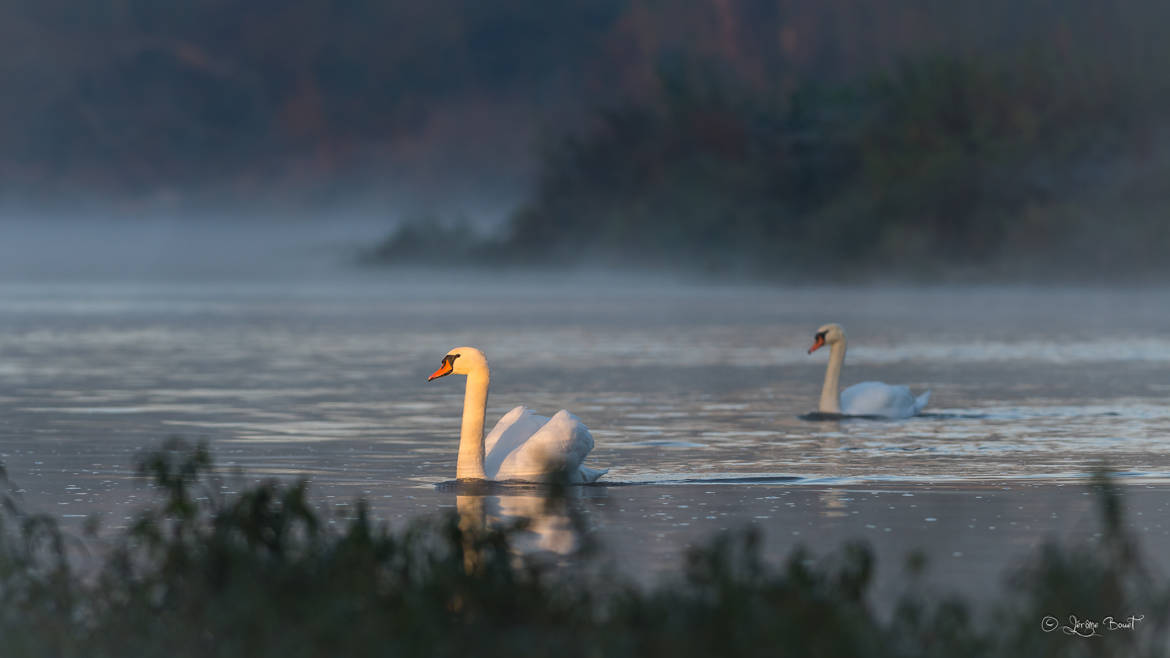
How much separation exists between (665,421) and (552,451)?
5.88 metres

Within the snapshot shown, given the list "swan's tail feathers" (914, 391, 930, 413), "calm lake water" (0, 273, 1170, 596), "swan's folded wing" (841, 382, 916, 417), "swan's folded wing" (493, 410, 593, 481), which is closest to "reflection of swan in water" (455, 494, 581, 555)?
"calm lake water" (0, 273, 1170, 596)

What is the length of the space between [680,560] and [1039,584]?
3.41 m

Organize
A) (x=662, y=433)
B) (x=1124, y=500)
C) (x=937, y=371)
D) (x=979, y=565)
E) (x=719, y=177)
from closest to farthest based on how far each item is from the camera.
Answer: (x=979, y=565)
(x=1124, y=500)
(x=662, y=433)
(x=937, y=371)
(x=719, y=177)

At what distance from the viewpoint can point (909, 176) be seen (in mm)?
81312

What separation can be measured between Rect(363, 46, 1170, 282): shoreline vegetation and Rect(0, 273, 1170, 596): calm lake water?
32782 millimetres

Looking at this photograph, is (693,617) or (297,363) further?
Result: (297,363)

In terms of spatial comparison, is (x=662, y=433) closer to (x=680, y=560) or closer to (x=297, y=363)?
(x=680, y=560)

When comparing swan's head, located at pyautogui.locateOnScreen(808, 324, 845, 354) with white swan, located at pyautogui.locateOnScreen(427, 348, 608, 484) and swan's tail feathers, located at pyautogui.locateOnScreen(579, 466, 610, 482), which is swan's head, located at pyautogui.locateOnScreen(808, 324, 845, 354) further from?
swan's tail feathers, located at pyautogui.locateOnScreen(579, 466, 610, 482)

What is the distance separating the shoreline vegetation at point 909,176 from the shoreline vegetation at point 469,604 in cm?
6757

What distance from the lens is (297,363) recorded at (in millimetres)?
29125

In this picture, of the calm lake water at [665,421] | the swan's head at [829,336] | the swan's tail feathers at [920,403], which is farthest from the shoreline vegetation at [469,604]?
the swan's head at [829,336]

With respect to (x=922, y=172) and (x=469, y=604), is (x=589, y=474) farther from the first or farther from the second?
(x=922, y=172)

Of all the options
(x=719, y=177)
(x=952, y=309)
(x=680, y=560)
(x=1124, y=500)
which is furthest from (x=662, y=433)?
(x=719, y=177)

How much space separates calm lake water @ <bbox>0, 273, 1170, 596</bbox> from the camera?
12086 mm
